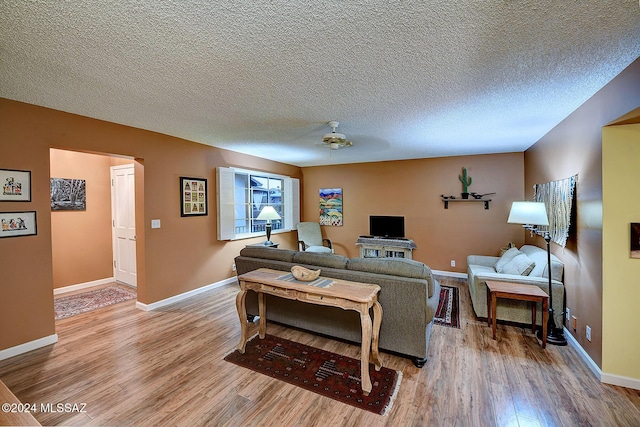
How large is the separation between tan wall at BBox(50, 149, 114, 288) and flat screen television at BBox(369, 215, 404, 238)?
532 centimetres

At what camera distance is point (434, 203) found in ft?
17.7

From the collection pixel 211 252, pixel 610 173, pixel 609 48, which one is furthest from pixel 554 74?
pixel 211 252

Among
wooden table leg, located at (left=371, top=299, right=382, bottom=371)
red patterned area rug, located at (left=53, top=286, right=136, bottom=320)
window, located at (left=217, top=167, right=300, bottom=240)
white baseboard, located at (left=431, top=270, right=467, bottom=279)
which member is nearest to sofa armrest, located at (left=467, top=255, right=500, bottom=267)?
white baseboard, located at (left=431, top=270, right=467, bottom=279)

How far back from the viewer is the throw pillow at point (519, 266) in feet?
10.8

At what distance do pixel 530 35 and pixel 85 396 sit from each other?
394cm

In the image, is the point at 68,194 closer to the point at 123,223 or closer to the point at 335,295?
the point at 123,223

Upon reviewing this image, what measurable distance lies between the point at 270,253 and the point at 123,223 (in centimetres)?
340

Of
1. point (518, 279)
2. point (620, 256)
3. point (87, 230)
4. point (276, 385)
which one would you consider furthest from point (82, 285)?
point (620, 256)

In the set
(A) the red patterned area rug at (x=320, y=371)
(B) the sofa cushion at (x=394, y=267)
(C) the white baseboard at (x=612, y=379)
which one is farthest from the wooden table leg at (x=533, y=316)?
(A) the red patterned area rug at (x=320, y=371)

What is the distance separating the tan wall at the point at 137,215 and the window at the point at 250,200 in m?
0.16

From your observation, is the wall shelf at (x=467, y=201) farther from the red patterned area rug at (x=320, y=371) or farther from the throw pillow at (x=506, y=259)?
the red patterned area rug at (x=320, y=371)

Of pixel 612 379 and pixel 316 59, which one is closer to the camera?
pixel 316 59

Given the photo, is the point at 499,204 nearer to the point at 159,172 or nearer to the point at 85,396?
the point at 159,172

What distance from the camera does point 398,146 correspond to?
4.39 m
